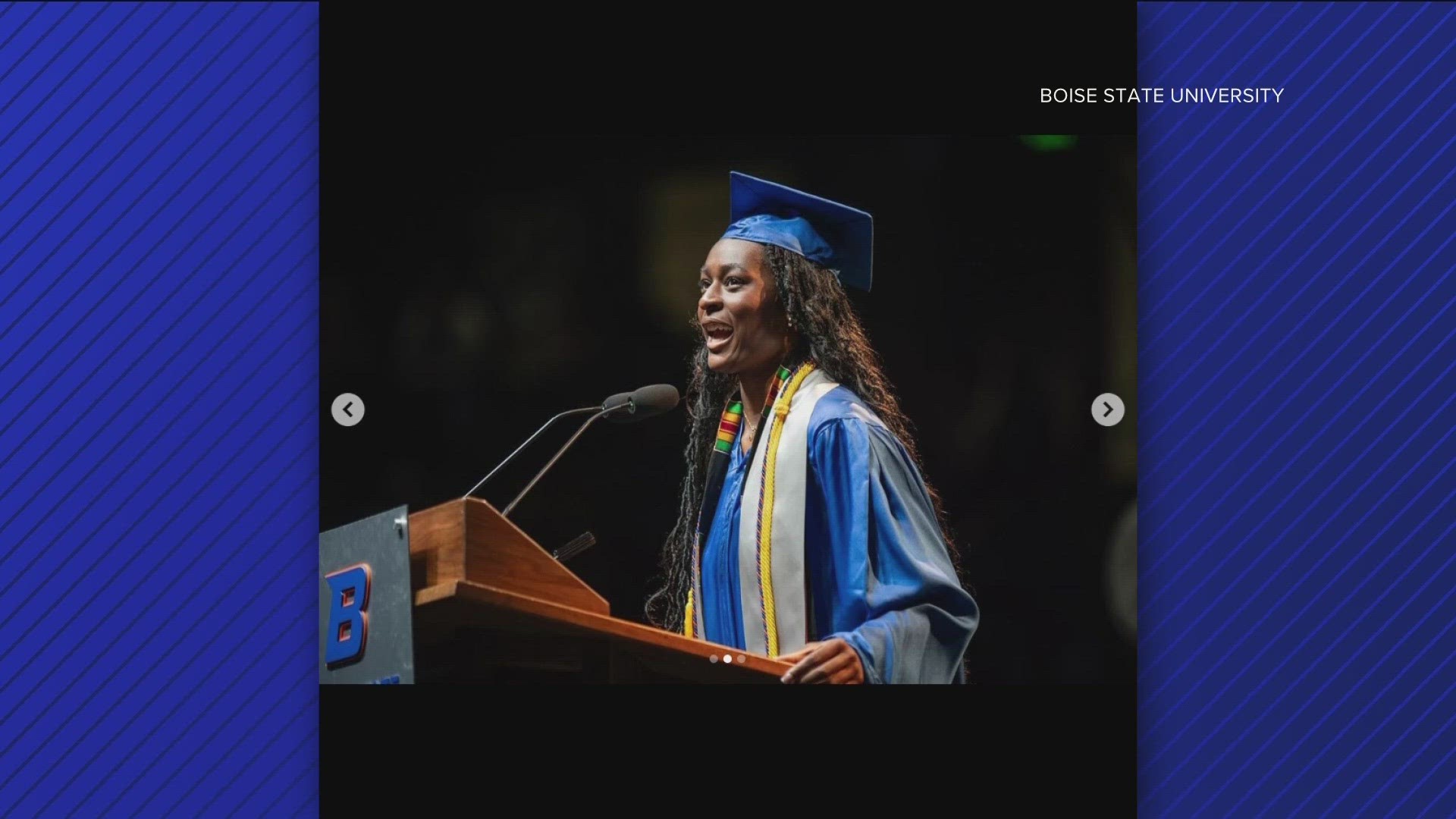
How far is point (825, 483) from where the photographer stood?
12.5 feet

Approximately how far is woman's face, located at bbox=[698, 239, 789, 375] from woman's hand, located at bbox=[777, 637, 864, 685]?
2.02 feet

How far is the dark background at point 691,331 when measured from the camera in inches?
151

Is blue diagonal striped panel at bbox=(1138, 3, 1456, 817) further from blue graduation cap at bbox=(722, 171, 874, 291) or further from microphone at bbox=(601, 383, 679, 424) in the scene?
microphone at bbox=(601, 383, 679, 424)

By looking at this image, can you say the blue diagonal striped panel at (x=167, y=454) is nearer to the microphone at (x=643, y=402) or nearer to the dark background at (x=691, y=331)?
the dark background at (x=691, y=331)

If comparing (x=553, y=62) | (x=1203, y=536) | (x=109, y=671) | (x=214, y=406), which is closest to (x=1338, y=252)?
(x=1203, y=536)

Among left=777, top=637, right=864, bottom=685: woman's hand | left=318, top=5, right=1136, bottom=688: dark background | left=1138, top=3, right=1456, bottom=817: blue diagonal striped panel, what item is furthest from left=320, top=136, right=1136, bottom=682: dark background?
left=777, top=637, right=864, bottom=685: woman's hand

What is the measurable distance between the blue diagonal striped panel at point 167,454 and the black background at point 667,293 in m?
0.13

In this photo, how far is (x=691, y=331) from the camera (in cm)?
387

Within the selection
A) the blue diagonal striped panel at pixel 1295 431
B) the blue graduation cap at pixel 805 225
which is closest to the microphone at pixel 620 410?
the blue graduation cap at pixel 805 225

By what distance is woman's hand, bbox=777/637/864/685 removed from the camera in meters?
3.74

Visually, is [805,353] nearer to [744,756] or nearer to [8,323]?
[744,756]

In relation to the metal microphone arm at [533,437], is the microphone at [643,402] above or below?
above

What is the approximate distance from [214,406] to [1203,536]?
2200 mm

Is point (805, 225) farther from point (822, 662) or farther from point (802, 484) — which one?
point (822, 662)
